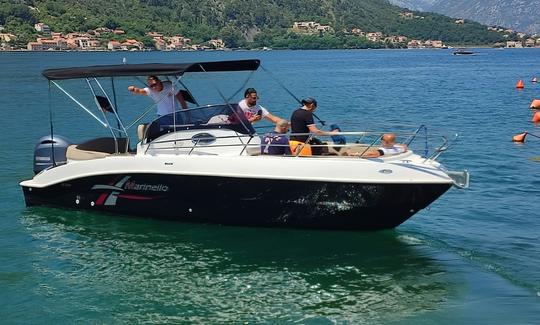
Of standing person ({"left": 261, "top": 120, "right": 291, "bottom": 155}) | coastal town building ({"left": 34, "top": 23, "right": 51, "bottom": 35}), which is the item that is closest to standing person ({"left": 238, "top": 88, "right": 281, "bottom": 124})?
standing person ({"left": 261, "top": 120, "right": 291, "bottom": 155})

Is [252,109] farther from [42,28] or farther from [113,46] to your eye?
[42,28]

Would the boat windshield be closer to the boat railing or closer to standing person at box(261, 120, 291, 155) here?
the boat railing

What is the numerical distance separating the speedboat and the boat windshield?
2 centimetres

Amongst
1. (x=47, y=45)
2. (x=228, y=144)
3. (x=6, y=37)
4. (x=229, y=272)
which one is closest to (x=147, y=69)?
(x=228, y=144)

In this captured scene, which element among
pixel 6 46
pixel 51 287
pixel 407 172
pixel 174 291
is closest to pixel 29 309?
pixel 51 287

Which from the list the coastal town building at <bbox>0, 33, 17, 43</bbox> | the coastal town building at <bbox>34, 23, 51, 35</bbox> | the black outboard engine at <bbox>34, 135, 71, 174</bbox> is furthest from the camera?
the coastal town building at <bbox>34, 23, 51, 35</bbox>

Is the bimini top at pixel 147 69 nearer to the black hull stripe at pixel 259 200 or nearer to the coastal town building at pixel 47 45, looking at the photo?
the black hull stripe at pixel 259 200

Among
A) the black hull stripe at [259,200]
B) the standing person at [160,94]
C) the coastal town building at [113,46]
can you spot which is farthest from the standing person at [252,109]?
the coastal town building at [113,46]

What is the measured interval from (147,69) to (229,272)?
3.87 metres

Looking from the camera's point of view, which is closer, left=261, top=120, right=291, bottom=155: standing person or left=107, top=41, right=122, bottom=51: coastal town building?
left=261, top=120, right=291, bottom=155: standing person

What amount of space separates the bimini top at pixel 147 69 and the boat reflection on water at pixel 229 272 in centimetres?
260

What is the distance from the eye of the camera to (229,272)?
32.3 feet

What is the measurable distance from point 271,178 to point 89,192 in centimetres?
378

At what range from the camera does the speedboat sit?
33.3 feet
